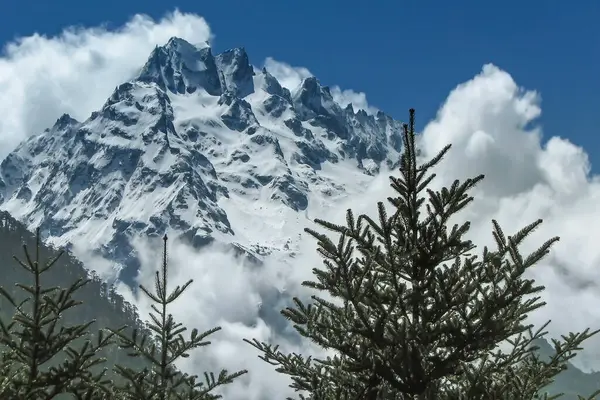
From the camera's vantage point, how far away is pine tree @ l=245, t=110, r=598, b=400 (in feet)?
31.7

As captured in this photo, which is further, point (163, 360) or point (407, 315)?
point (163, 360)

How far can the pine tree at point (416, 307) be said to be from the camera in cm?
965

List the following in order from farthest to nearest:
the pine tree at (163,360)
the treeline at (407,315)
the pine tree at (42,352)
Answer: the pine tree at (163,360), the pine tree at (42,352), the treeline at (407,315)

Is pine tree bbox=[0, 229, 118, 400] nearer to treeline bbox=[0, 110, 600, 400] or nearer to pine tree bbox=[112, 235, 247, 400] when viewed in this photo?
treeline bbox=[0, 110, 600, 400]

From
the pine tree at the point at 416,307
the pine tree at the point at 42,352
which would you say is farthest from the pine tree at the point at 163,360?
the pine tree at the point at 416,307

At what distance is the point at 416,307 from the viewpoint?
10.6m

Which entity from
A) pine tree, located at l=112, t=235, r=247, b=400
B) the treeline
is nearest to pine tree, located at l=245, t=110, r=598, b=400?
the treeline

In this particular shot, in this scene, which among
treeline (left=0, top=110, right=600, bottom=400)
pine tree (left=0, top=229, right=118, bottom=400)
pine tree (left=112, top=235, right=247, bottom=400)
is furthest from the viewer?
pine tree (left=112, top=235, right=247, bottom=400)

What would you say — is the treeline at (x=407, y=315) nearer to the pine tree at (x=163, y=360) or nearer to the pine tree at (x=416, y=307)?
the pine tree at (x=416, y=307)

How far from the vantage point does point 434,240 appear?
10.6 meters

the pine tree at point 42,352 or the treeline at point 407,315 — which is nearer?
the treeline at point 407,315

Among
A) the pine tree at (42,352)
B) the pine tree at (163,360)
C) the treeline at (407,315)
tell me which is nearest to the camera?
the treeline at (407,315)

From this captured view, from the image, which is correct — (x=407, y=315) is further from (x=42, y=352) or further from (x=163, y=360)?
(x=42, y=352)

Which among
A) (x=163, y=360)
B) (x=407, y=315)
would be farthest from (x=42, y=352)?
(x=407, y=315)
